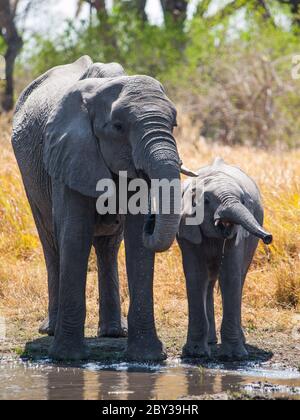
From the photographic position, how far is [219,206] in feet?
23.4

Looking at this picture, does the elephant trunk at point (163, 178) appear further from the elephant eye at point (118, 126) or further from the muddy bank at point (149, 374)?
the muddy bank at point (149, 374)

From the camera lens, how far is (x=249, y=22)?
22547mm

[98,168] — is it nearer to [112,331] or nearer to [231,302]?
[231,302]

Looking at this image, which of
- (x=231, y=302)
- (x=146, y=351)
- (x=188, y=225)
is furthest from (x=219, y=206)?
(x=146, y=351)

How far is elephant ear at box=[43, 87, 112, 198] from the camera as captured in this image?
7.07 m

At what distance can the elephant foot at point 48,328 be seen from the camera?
841 centimetres

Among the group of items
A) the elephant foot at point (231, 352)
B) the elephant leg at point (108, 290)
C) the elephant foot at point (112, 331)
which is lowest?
the elephant foot at point (231, 352)

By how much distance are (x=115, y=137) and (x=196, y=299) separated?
1.23 meters

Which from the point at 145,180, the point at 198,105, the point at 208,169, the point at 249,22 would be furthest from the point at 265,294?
the point at 249,22

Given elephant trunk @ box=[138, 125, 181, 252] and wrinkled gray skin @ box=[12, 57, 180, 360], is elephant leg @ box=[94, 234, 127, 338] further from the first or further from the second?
elephant trunk @ box=[138, 125, 181, 252]

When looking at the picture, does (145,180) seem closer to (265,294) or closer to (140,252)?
(140,252)

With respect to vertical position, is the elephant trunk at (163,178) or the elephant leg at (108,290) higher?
the elephant trunk at (163,178)

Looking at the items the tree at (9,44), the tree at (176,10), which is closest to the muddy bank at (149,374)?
the tree at (9,44)

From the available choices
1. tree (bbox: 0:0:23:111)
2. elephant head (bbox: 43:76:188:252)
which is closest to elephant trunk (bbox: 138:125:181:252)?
elephant head (bbox: 43:76:188:252)
